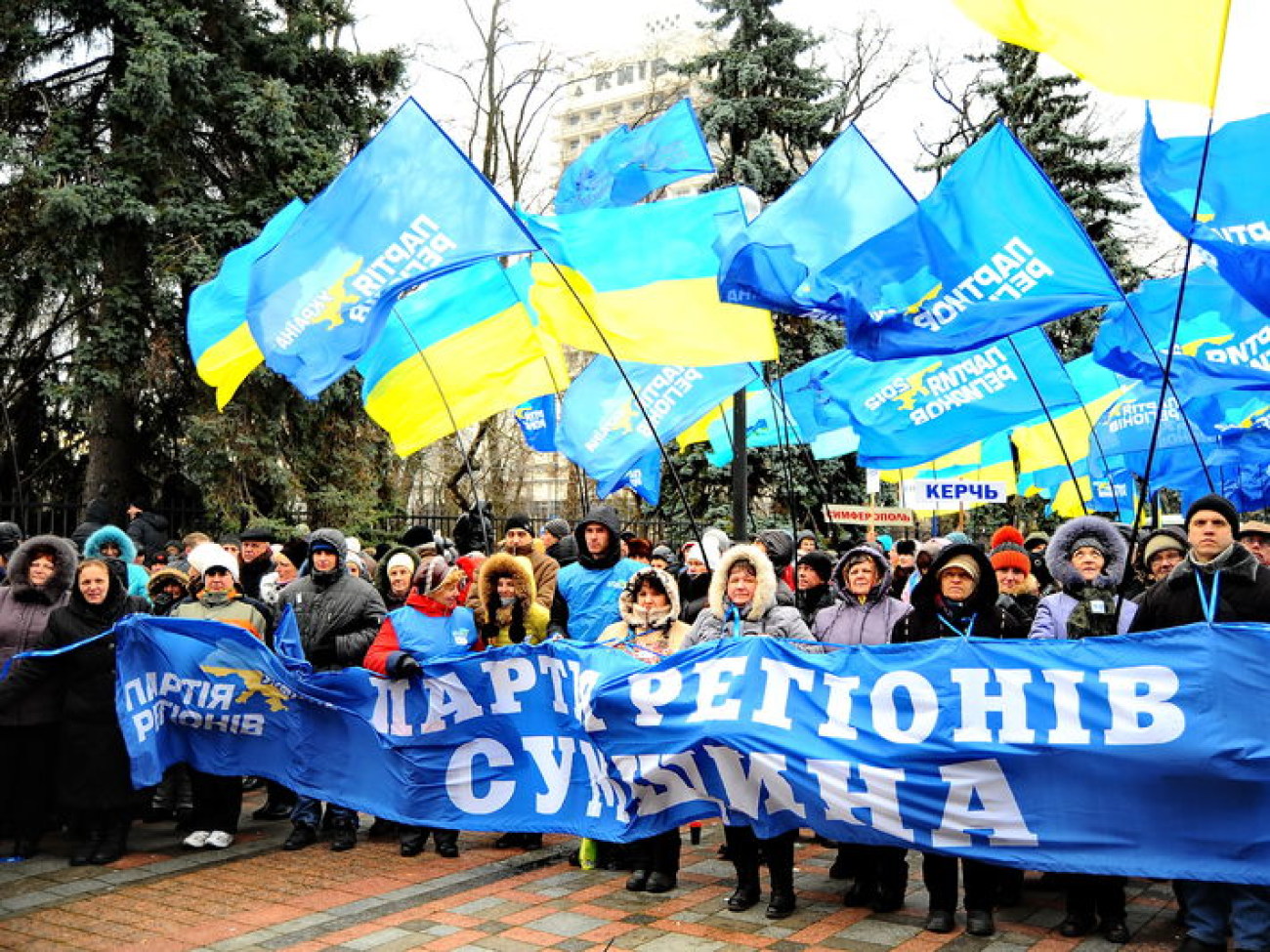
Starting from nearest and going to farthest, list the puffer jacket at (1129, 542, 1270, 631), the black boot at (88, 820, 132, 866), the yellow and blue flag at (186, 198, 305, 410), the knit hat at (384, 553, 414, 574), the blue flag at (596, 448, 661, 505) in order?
the puffer jacket at (1129, 542, 1270, 631)
the black boot at (88, 820, 132, 866)
the knit hat at (384, 553, 414, 574)
the yellow and blue flag at (186, 198, 305, 410)
the blue flag at (596, 448, 661, 505)

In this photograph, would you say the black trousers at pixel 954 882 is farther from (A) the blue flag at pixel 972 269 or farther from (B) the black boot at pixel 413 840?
(B) the black boot at pixel 413 840

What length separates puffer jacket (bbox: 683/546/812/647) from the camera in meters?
6.44

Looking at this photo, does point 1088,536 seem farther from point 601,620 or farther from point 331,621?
point 331,621

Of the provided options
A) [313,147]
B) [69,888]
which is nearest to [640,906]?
[69,888]

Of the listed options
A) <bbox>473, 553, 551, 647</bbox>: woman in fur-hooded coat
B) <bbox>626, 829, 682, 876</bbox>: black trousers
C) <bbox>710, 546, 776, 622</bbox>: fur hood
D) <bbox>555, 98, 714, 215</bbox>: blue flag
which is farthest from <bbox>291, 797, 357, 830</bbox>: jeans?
<bbox>555, 98, 714, 215</bbox>: blue flag

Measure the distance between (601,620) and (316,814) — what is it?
2234mm

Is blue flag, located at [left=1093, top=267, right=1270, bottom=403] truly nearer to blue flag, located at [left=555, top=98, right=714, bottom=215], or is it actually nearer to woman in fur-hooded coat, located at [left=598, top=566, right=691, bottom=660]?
blue flag, located at [left=555, top=98, right=714, bottom=215]

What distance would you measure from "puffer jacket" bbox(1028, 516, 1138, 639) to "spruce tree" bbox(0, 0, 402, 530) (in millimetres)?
12937

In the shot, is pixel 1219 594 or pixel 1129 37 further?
pixel 1129 37

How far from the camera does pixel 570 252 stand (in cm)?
899

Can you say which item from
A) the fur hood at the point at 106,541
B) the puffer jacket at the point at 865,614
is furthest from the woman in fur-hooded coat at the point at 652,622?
the fur hood at the point at 106,541

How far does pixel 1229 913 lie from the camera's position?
5.19 meters

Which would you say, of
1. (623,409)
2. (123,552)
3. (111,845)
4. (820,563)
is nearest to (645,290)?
(623,409)

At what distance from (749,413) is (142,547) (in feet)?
23.0
